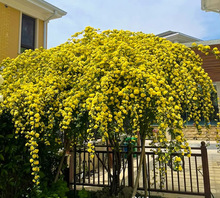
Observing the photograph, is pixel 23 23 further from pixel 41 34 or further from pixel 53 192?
pixel 53 192

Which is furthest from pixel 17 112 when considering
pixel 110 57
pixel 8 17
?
pixel 8 17

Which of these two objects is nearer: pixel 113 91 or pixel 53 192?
pixel 113 91

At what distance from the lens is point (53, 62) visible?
2.75 m

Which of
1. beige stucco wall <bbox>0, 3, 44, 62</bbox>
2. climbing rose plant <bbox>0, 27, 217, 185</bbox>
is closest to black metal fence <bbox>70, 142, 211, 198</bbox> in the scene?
climbing rose plant <bbox>0, 27, 217, 185</bbox>

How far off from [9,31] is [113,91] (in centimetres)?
659

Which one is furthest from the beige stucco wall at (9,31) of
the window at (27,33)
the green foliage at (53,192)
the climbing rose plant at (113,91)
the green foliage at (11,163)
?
the green foliage at (53,192)

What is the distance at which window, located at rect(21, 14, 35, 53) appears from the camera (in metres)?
7.76

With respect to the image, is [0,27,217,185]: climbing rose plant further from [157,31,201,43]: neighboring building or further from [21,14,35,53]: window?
[157,31,201,43]: neighboring building

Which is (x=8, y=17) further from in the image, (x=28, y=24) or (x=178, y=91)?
(x=178, y=91)

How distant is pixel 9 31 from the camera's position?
719 centimetres

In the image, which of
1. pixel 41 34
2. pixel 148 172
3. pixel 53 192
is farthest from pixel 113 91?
pixel 41 34

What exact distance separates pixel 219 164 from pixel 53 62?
6316mm

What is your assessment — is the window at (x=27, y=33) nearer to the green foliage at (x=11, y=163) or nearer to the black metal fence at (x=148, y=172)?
the black metal fence at (x=148, y=172)

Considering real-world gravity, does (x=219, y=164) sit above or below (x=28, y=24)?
below
